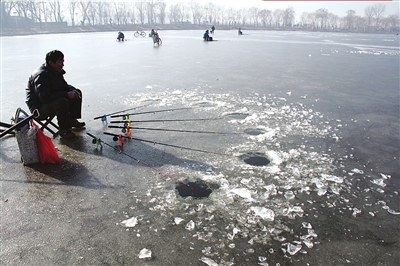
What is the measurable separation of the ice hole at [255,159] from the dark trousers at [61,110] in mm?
3081

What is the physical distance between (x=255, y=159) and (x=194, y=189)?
1235mm

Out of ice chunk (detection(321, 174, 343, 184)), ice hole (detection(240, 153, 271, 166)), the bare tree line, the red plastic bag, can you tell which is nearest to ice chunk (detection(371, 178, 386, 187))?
ice chunk (detection(321, 174, 343, 184))

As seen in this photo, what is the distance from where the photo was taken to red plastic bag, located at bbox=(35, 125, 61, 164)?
13.0ft

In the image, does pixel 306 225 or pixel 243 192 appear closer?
pixel 306 225

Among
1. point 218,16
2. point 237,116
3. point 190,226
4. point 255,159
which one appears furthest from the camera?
point 218,16

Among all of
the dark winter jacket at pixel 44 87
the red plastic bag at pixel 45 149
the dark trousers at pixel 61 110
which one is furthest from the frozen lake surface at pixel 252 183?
the dark winter jacket at pixel 44 87

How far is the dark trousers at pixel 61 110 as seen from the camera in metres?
4.78

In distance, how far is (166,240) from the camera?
265cm

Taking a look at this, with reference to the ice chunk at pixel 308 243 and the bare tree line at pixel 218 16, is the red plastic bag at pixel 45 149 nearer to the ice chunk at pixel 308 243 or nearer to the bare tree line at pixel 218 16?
the ice chunk at pixel 308 243

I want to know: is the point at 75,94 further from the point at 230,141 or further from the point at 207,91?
the point at 207,91

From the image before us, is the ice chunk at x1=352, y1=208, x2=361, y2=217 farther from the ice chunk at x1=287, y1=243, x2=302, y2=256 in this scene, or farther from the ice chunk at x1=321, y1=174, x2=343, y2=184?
the ice chunk at x1=287, y1=243, x2=302, y2=256

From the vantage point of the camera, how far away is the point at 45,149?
158 inches

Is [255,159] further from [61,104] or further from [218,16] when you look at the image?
[218,16]

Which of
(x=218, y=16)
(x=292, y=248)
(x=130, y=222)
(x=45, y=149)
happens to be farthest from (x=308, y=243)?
(x=218, y=16)
